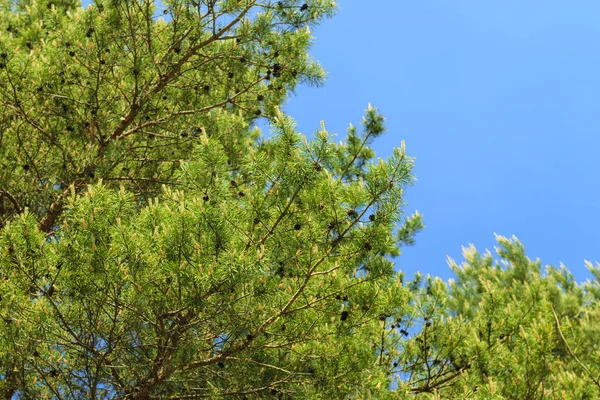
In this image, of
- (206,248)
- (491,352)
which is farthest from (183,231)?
(491,352)

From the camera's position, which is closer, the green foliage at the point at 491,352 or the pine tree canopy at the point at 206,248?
the pine tree canopy at the point at 206,248

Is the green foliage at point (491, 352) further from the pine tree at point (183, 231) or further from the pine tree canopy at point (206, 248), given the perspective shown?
the pine tree at point (183, 231)

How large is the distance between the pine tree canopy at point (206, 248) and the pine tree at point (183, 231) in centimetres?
2

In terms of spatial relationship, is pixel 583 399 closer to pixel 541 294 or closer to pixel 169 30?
pixel 541 294

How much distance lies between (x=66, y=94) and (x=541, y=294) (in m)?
5.30

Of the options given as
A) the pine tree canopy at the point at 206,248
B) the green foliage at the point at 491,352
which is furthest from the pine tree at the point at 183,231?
the green foliage at the point at 491,352

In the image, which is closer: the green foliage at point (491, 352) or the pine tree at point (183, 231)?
the pine tree at point (183, 231)

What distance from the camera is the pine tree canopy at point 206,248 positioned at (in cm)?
324

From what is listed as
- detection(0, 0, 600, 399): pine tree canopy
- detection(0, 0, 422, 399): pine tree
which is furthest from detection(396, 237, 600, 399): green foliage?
detection(0, 0, 422, 399): pine tree

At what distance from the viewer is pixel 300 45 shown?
18.9 feet

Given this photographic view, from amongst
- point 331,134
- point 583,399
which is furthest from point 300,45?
point 583,399

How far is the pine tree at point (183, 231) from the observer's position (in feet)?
10.6

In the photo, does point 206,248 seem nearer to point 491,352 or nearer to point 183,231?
point 183,231

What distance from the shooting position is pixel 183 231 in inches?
126
